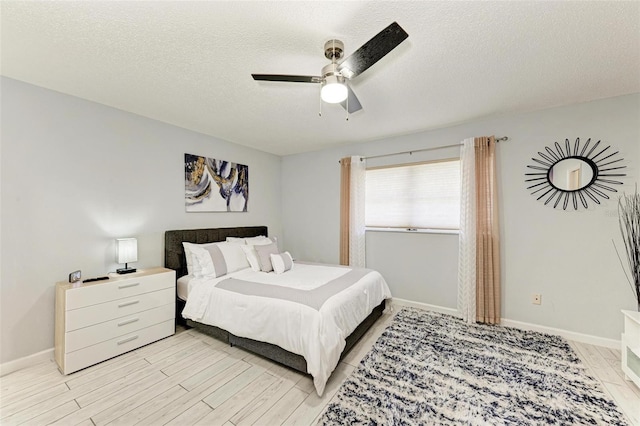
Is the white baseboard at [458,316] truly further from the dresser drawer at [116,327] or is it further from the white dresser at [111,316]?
the dresser drawer at [116,327]

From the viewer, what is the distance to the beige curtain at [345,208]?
4.12m

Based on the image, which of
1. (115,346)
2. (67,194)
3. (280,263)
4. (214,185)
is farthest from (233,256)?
(67,194)

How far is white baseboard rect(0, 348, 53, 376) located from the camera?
213 centimetres

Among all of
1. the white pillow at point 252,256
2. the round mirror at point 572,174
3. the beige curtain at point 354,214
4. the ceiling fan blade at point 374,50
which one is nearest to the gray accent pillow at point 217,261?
the white pillow at point 252,256

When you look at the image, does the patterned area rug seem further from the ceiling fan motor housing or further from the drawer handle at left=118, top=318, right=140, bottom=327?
the ceiling fan motor housing

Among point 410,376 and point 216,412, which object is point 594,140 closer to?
point 410,376

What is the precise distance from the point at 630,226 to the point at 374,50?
3.17m

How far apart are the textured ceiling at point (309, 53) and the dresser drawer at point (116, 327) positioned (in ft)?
7.26


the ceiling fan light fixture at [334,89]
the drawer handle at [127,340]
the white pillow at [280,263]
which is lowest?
the drawer handle at [127,340]

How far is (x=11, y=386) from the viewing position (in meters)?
1.99

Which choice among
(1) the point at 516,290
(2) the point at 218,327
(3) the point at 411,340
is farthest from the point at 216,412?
(1) the point at 516,290

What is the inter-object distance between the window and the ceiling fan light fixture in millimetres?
2340

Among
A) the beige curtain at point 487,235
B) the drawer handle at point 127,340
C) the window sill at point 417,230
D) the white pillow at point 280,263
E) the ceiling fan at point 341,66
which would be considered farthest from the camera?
the window sill at point 417,230

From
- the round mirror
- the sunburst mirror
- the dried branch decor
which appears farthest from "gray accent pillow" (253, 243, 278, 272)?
the dried branch decor
